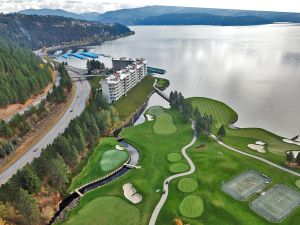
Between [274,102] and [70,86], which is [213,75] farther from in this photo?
[70,86]

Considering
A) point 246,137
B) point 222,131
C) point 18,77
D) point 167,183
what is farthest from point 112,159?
point 18,77

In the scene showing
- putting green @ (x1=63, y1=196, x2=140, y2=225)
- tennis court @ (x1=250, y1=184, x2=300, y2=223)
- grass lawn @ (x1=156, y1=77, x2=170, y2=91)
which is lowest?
grass lawn @ (x1=156, y1=77, x2=170, y2=91)

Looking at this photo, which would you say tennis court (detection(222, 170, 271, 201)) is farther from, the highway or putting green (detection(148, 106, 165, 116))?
the highway

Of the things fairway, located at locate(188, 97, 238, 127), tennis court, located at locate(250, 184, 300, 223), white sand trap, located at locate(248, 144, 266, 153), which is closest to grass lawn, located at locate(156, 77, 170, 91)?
fairway, located at locate(188, 97, 238, 127)

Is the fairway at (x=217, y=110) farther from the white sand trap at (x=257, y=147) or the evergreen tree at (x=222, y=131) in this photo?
the white sand trap at (x=257, y=147)

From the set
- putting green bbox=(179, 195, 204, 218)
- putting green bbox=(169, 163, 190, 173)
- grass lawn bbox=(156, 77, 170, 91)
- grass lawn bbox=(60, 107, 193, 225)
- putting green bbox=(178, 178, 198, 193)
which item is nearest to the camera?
putting green bbox=(179, 195, 204, 218)

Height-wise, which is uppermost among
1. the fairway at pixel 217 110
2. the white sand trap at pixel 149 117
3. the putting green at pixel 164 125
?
the putting green at pixel 164 125

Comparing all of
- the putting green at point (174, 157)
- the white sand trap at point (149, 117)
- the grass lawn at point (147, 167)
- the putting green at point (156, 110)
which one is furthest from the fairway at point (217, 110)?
the putting green at point (174, 157)
